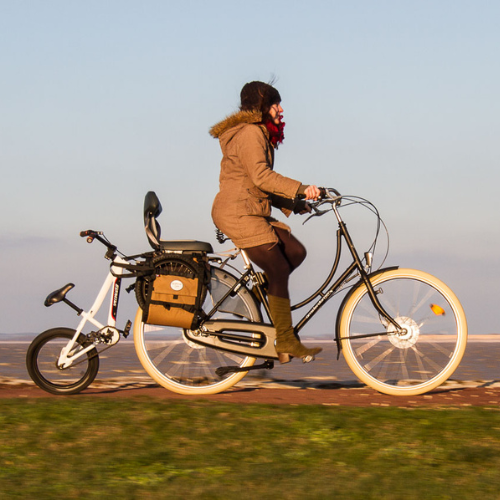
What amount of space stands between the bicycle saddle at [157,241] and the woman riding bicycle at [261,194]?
301 millimetres

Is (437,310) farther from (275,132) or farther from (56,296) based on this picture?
(56,296)

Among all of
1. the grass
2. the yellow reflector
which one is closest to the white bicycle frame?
the grass

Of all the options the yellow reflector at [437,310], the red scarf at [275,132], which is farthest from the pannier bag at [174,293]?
the yellow reflector at [437,310]

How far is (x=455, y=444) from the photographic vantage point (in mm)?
5008

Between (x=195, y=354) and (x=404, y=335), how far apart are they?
1.63 metres

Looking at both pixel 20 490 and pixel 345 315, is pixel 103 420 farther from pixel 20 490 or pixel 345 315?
pixel 345 315

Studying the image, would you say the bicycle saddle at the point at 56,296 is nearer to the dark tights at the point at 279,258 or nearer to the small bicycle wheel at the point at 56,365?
the small bicycle wheel at the point at 56,365

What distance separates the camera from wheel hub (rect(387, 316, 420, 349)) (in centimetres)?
703

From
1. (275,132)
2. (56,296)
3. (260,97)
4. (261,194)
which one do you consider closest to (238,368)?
(261,194)

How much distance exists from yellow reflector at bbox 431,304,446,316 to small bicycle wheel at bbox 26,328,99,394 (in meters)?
2.66

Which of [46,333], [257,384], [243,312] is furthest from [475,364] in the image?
[46,333]

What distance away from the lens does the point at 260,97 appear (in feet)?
22.7

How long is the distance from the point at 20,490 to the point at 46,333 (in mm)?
3082

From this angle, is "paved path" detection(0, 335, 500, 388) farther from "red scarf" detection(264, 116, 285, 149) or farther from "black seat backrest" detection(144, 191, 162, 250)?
"red scarf" detection(264, 116, 285, 149)
